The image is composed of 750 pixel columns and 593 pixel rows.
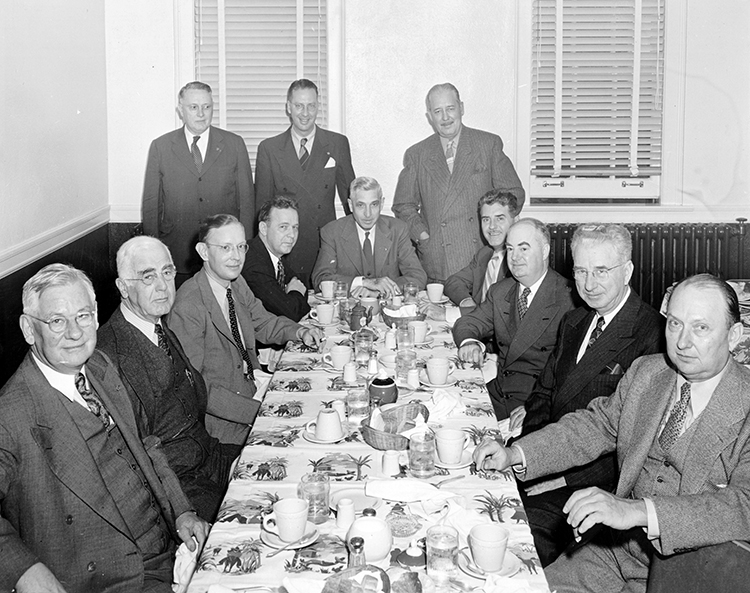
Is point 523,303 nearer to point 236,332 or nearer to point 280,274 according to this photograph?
point 236,332

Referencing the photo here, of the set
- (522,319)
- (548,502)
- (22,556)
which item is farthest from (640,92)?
(22,556)

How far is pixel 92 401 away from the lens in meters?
2.79

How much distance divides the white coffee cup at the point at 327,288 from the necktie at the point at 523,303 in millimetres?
1309

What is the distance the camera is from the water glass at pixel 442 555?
7.07 ft

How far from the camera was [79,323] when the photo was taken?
2.75 meters

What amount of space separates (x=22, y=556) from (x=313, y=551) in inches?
30.4

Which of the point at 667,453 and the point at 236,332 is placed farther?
the point at 236,332

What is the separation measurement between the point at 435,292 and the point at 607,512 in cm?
308

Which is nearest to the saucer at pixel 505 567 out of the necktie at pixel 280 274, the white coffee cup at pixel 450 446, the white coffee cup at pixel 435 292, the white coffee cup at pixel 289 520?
the white coffee cup at pixel 289 520

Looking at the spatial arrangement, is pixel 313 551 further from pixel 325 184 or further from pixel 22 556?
pixel 325 184

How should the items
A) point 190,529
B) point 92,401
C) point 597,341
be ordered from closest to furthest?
point 92,401 → point 190,529 → point 597,341

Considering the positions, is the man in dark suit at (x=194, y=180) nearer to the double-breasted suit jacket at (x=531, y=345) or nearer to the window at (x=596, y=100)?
the window at (x=596, y=100)

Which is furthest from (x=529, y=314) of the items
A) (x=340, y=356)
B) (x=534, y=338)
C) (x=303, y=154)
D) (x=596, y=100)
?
(x=596, y=100)

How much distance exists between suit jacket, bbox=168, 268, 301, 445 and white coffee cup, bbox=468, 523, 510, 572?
6.44 ft
